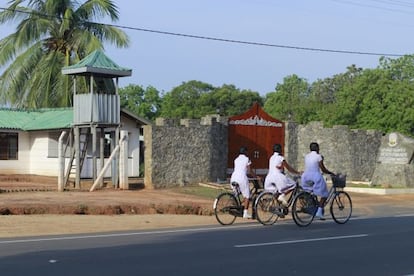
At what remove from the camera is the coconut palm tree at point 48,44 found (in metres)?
33.0

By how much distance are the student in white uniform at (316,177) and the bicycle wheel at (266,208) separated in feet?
2.59

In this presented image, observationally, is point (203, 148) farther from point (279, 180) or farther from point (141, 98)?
point (141, 98)

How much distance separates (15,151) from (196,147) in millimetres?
10636

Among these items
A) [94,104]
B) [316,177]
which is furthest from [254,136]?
[316,177]

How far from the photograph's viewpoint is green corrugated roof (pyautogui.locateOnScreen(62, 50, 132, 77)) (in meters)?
24.0

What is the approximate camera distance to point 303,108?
56.1 meters

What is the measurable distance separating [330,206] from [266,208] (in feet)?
5.15

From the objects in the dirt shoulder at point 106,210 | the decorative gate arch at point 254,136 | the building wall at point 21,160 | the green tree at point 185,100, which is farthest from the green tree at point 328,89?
the dirt shoulder at point 106,210

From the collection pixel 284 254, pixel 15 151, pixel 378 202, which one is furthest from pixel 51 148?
pixel 284 254

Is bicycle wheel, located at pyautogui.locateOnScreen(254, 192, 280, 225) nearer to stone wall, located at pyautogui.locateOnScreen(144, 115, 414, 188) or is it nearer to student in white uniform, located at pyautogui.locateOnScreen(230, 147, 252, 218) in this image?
student in white uniform, located at pyautogui.locateOnScreen(230, 147, 252, 218)

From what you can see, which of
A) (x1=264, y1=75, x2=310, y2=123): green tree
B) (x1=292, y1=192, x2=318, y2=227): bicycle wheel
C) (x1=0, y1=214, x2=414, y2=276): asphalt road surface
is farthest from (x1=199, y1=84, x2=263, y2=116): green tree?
(x1=0, y1=214, x2=414, y2=276): asphalt road surface

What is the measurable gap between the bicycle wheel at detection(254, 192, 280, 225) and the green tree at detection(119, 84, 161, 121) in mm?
46637

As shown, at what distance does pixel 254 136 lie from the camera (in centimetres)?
2772

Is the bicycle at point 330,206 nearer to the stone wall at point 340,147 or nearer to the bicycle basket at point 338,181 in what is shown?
the bicycle basket at point 338,181
